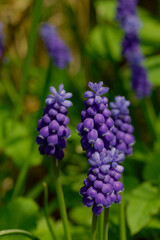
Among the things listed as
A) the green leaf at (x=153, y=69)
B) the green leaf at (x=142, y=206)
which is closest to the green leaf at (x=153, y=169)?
the green leaf at (x=142, y=206)

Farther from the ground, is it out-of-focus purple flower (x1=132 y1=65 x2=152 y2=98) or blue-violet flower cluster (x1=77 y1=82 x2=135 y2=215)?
out-of-focus purple flower (x1=132 y1=65 x2=152 y2=98)

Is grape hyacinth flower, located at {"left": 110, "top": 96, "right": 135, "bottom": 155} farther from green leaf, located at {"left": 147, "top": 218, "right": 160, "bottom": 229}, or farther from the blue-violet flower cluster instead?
green leaf, located at {"left": 147, "top": 218, "right": 160, "bottom": 229}

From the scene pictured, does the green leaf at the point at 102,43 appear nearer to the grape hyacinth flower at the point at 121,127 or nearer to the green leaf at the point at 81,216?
the green leaf at the point at 81,216

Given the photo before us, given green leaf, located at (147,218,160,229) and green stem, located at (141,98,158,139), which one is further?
green stem, located at (141,98,158,139)

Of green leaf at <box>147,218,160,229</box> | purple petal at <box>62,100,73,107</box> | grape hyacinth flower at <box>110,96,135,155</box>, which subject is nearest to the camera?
purple petal at <box>62,100,73,107</box>

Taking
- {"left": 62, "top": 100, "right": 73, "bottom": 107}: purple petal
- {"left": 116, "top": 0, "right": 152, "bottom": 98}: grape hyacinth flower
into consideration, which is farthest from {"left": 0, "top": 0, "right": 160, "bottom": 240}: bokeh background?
{"left": 62, "top": 100, "right": 73, "bottom": 107}: purple petal

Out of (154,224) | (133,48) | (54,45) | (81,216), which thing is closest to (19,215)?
(81,216)

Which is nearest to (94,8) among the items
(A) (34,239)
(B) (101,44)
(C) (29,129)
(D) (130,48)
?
(B) (101,44)
